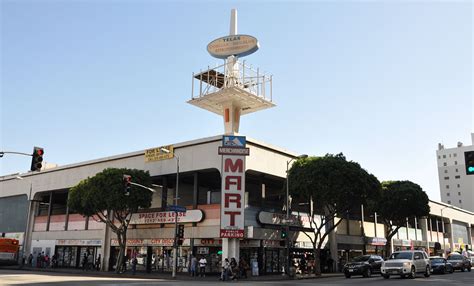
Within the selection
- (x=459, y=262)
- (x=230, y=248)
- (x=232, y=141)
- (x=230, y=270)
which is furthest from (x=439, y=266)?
(x=232, y=141)

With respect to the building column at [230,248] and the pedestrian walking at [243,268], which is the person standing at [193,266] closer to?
the building column at [230,248]

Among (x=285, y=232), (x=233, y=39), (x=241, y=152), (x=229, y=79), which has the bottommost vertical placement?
(x=285, y=232)

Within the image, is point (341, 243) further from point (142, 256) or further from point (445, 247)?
point (445, 247)

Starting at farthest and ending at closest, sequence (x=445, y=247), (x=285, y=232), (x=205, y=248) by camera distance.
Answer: (x=445, y=247) < (x=205, y=248) < (x=285, y=232)

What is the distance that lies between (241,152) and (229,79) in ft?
26.4

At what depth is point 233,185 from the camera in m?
36.9

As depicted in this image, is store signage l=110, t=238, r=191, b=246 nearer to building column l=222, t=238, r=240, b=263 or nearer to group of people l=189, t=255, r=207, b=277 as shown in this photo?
group of people l=189, t=255, r=207, b=277

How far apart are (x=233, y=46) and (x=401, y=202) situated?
27.3 m

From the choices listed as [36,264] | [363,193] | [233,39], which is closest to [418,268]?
[363,193]

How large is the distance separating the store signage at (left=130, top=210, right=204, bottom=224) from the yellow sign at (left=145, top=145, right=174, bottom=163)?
5272mm

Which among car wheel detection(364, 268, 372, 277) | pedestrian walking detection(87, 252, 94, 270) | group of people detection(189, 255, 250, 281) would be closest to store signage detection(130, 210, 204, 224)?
group of people detection(189, 255, 250, 281)

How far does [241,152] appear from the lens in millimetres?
36969

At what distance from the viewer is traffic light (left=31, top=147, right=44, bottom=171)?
75.2 feet

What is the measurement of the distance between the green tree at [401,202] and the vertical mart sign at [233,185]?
2184cm
